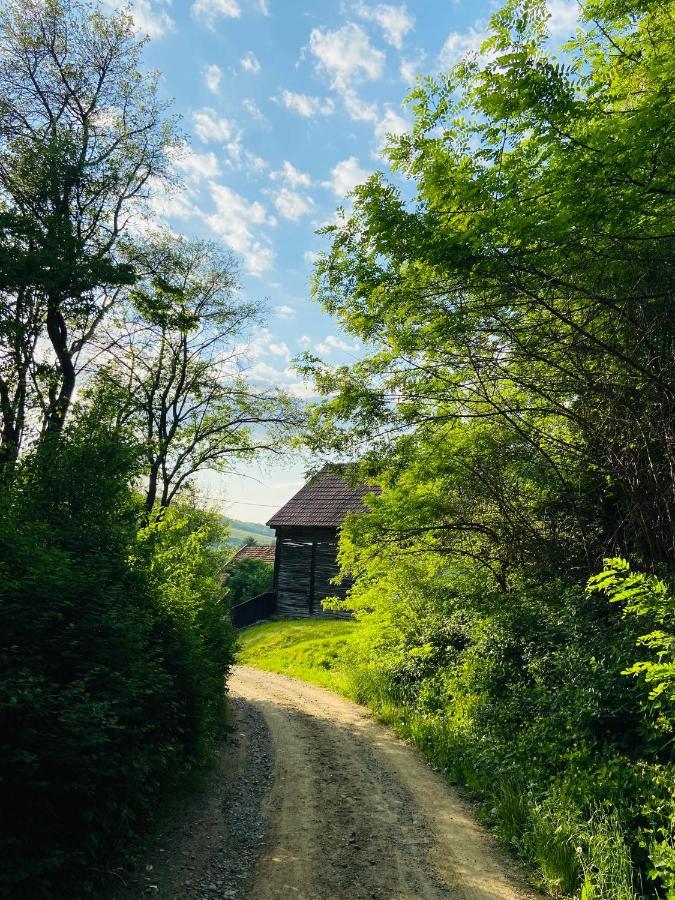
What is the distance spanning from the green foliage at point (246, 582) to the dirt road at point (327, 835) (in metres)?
18.5

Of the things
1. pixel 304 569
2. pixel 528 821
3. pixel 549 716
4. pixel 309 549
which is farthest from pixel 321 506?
pixel 528 821

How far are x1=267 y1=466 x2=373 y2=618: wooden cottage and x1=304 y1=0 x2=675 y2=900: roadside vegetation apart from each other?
12.1 meters

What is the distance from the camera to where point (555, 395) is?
845 cm

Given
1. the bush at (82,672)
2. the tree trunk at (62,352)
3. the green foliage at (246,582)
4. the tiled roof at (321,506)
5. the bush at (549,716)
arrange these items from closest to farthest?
the bush at (82,672)
the bush at (549,716)
the tree trunk at (62,352)
the tiled roof at (321,506)
the green foliage at (246,582)

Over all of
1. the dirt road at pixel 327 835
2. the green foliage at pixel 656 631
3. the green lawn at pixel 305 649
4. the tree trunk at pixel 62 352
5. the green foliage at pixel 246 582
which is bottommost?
the green lawn at pixel 305 649

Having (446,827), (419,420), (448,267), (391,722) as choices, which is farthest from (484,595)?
(448,267)

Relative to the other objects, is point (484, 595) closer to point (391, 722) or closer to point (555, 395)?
point (391, 722)

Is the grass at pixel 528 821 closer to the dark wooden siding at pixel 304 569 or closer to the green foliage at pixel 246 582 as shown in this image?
the dark wooden siding at pixel 304 569

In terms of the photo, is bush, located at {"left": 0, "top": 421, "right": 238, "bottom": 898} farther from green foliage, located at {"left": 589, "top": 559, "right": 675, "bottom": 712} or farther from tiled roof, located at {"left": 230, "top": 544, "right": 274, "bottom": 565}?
tiled roof, located at {"left": 230, "top": 544, "right": 274, "bottom": 565}

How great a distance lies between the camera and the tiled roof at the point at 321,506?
24.8m

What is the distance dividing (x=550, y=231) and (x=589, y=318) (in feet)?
8.27

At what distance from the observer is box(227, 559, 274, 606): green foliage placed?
28.3m

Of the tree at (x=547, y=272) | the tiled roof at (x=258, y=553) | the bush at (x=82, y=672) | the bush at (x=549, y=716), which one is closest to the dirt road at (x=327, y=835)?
the bush at (x=549, y=716)

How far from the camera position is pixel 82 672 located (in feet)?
15.6
